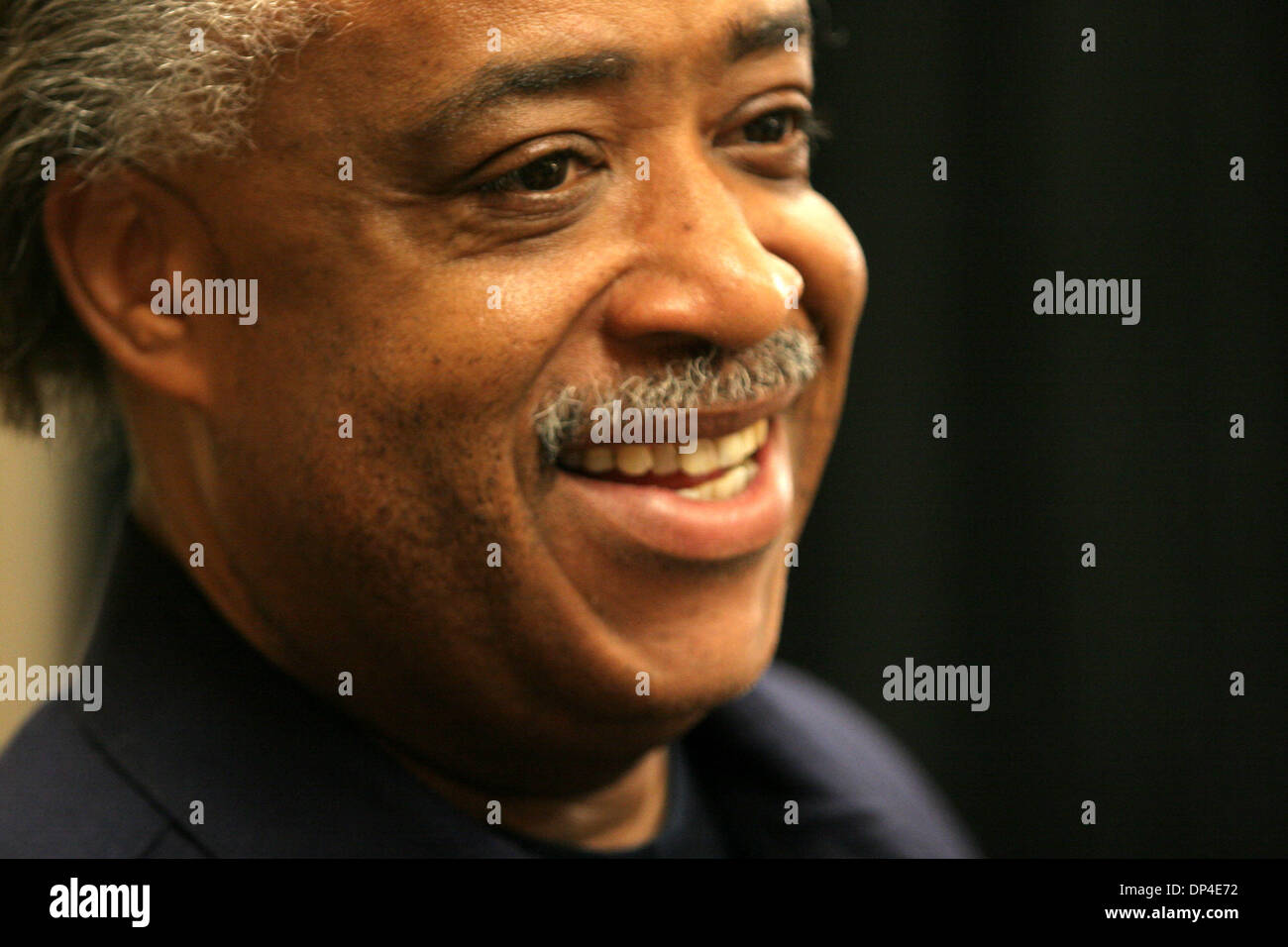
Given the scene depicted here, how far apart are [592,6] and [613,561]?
1.57ft

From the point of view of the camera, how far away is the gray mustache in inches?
47.7

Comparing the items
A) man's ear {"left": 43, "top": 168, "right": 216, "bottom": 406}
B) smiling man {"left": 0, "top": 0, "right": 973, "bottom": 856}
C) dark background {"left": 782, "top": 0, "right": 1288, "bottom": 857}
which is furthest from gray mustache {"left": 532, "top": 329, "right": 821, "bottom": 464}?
dark background {"left": 782, "top": 0, "right": 1288, "bottom": 857}

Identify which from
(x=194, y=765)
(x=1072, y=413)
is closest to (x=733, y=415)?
(x=194, y=765)

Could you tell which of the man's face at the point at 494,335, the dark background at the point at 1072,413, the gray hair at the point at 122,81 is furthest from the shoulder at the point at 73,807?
the dark background at the point at 1072,413

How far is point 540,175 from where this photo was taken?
1.20 metres

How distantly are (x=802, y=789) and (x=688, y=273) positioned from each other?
2.50 feet

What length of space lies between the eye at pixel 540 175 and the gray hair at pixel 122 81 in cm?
19

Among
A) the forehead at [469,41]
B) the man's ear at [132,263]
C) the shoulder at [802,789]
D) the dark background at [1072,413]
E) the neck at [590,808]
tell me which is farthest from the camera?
the dark background at [1072,413]

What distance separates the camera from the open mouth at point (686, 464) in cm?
128

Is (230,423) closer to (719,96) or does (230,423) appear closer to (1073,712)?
(719,96)

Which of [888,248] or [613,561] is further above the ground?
[888,248]

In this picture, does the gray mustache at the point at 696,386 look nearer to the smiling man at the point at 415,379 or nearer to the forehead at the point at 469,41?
the smiling man at the point at 415,379

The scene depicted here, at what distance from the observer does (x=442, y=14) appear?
3.74 feet
